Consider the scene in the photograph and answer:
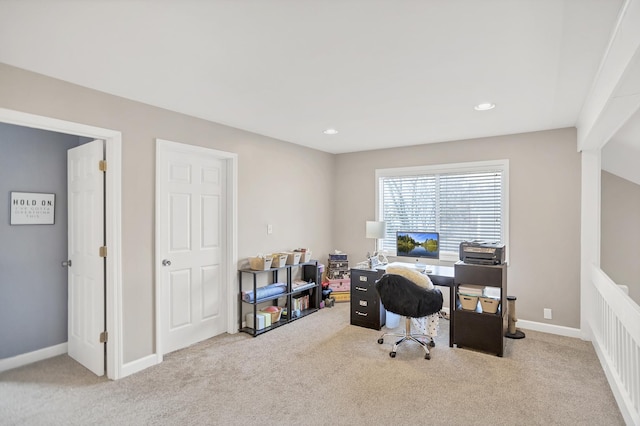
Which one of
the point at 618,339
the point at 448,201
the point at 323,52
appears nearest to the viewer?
the point at 323,52

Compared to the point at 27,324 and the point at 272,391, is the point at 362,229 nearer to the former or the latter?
the point at 272,391

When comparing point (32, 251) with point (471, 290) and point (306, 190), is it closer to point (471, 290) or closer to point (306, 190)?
point (306, 190)

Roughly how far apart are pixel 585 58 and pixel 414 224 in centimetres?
312

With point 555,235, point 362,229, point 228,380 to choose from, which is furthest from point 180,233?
point 555,235

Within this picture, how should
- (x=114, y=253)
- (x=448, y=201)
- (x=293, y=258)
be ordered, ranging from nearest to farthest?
(x=114, y=253) < (x=293, y=258) < (x=448, y=201)

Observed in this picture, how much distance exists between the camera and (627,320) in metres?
2.22

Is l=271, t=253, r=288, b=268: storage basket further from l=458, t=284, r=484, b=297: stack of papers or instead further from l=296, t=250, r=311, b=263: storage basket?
l=458, t=284, r=484, b=297: stack of papers

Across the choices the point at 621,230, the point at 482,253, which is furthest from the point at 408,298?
the point at 621,230

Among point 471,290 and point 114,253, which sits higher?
point 114,253

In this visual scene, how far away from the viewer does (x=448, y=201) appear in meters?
4.66

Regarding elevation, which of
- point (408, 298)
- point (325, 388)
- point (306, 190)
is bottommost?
point (325, 388)

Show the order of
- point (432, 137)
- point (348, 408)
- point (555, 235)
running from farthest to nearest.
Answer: point (432, 137)
point (555, 235)
point (348, 408)

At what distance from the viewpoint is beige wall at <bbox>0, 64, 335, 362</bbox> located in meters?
2.46

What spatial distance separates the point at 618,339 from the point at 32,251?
16.8 feet
